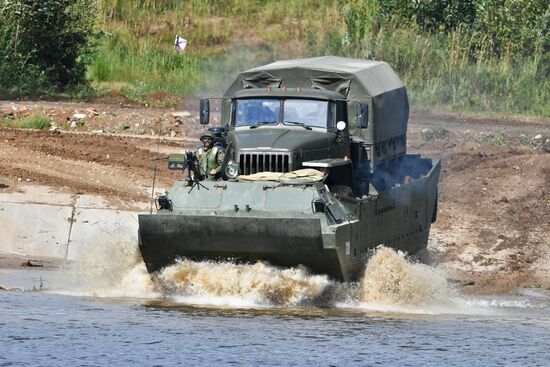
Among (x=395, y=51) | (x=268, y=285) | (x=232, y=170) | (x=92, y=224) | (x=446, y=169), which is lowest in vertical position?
(x=92, y=224)

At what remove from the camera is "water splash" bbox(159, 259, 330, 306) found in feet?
56.1

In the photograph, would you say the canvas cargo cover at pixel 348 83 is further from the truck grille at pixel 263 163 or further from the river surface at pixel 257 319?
the river surface at pixel 257 319

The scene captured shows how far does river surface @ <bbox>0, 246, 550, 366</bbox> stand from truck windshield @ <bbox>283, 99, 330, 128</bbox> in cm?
204

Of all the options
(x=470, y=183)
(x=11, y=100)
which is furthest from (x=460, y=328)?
(x=11, y=100)

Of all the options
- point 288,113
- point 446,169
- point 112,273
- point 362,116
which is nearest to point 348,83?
point 362,116

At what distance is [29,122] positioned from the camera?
30.1 m

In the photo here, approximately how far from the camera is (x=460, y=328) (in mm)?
16641

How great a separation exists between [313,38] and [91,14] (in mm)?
6753

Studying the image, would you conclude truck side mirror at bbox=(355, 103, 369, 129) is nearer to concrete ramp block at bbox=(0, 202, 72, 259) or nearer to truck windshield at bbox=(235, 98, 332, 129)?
truck windshield at bbox=(235, 98, 332, 129)

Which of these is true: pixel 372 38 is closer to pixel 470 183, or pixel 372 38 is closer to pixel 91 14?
pixel 91 14

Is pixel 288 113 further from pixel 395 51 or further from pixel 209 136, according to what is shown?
pixel 395 51

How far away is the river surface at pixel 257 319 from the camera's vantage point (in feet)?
48.4

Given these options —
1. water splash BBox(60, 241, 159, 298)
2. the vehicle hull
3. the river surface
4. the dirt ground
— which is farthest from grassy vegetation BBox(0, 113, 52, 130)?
the vehicle hull

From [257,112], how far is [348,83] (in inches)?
57.2
